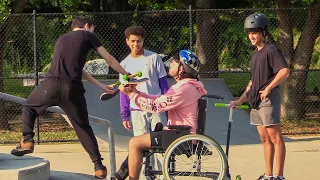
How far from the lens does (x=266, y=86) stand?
6.95 metres

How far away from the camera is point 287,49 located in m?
15.4

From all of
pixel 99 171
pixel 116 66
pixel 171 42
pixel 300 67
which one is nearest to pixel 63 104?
pixel 116 66

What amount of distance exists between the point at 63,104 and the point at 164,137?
39.9 inches

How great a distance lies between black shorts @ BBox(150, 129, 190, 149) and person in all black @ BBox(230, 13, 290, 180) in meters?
1.09

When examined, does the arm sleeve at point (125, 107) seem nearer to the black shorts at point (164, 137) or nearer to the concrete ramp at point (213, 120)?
the black shorts at point (164, 137)

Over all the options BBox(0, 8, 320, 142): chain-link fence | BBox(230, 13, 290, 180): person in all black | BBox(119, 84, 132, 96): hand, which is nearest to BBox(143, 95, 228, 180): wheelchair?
BBox(119, 84, 132, 96): hand

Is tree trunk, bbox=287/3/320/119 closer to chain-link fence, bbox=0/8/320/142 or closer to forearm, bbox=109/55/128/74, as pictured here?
chain-link fence, bbox=0/8/320/142

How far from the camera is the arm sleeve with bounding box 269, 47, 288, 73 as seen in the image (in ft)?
22.4

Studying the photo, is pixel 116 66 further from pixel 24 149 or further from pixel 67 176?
pixel 67 176

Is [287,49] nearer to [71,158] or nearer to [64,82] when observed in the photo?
[71,158]

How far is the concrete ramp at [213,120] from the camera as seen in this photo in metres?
11.7

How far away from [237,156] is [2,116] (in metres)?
6.34

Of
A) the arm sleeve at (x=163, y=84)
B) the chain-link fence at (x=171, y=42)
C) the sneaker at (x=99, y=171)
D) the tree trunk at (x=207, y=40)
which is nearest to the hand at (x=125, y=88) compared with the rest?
the sneaker at (x=99, y=171)

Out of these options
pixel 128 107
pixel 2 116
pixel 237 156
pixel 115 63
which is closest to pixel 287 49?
pixel 237 156
